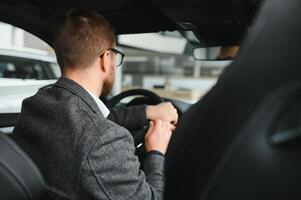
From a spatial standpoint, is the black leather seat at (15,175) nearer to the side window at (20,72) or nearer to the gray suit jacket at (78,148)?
the gray suit jacket at (78,148)

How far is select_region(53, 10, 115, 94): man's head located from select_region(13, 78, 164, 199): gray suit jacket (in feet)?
0.40

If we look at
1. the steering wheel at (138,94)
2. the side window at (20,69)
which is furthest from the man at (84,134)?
the side window at (20,69)

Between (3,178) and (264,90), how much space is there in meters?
0.71

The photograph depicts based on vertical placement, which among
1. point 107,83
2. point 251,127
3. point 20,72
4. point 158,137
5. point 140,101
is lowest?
point 20,72

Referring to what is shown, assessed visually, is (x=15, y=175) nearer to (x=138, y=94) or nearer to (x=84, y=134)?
(x=84, y=134)

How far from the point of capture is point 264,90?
0.66 meters

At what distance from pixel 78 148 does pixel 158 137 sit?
365 millimetres

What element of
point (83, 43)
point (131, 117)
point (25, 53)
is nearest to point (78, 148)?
point (83, 43)

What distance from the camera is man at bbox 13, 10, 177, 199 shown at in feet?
4.07

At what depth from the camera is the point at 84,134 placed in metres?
1.24

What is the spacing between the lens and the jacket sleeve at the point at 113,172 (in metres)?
1.23

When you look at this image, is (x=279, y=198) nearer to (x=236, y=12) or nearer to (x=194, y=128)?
(x=194, y=128)

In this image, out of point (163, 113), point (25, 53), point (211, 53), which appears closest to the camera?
point (163, 113)

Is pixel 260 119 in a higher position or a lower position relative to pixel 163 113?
higher
